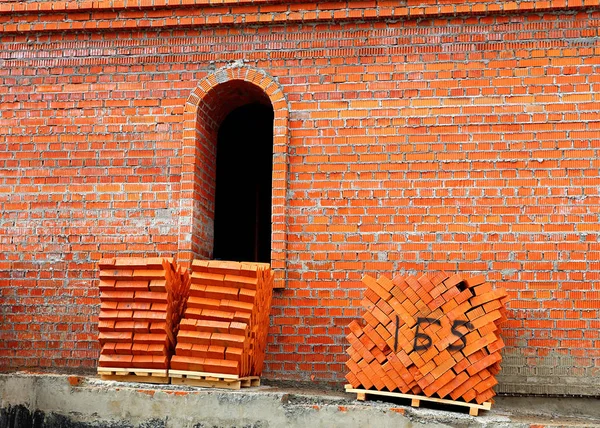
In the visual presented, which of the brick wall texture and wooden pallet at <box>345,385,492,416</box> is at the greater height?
the brick wall texture

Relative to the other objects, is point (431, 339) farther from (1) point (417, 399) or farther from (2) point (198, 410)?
(2) point (198, 410)

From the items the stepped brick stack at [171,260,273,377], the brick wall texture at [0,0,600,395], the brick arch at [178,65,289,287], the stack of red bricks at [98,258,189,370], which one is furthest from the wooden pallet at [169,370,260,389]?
the brick arch at [178,65,289,287]

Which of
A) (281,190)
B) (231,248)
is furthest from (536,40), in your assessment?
(231,248)

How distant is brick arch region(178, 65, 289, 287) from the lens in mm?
8148

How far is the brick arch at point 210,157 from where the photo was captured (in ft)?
26.7

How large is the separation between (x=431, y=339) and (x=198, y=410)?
216 cm

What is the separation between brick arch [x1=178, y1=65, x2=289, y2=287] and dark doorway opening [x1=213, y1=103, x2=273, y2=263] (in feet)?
4.05

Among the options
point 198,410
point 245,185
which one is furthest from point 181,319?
point 245,185

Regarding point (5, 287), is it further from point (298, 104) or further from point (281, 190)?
point (298, 104)

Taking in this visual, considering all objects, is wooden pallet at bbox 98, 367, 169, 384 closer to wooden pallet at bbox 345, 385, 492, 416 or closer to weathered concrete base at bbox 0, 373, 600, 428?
weathered concrete base at bbox 0, 373, 600, 428

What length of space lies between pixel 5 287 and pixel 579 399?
6042 millimetres

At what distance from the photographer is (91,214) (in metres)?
8.45

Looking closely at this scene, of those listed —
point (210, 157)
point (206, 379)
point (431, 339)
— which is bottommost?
point (206, 379)

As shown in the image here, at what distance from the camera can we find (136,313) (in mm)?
7336
